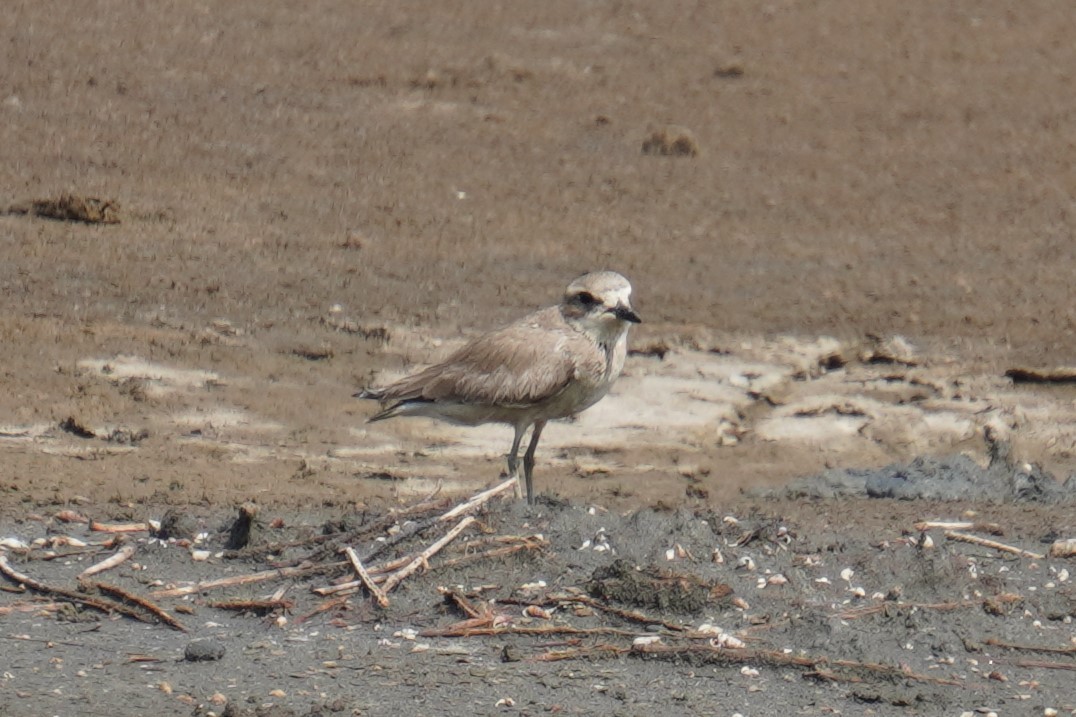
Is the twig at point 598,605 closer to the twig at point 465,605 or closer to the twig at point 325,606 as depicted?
the twig at point 465,605

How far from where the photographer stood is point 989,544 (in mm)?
8484

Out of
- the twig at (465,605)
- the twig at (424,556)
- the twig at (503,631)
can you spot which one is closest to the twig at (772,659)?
the twig at (503,631)

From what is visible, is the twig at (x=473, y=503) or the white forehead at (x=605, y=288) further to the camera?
the white forehead at (x=605, y=288)

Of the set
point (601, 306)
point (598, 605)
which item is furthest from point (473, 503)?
point (601, 306)

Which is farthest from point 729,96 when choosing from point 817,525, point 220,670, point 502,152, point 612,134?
point 220,670

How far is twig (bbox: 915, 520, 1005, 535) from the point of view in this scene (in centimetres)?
876

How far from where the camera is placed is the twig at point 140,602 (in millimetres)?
7457

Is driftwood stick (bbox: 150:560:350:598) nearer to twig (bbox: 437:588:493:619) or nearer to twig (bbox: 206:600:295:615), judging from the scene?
twig (bbox: 206:600:295:615)

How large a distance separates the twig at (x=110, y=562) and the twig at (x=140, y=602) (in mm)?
143

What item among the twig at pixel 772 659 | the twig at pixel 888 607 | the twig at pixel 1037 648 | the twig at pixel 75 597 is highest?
the twig at pixel 888 607

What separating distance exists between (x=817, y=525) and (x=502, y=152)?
262 inches

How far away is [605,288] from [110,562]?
263cm

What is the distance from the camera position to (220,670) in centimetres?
707

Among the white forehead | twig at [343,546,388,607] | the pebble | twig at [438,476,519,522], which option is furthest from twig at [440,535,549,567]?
the white forehead
